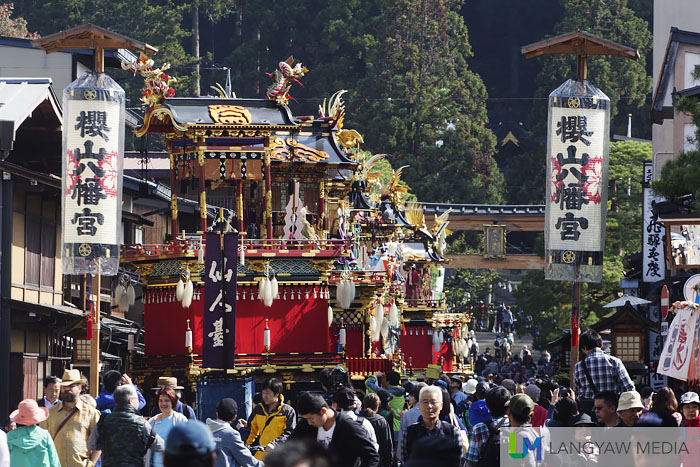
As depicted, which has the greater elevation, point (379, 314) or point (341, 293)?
point (341, 293)

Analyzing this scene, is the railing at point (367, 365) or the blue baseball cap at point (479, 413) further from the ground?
the blue baseball cap at point (479, 413)

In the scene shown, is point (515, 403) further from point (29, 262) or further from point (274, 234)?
point (274, 234)

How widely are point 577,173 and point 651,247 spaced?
14504 millimetres

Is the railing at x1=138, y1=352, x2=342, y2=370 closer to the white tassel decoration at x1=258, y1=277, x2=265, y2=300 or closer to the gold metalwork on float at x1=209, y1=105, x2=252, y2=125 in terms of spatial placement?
the white tassel decoration at x1=258, y1=277, x2=265, y2=300

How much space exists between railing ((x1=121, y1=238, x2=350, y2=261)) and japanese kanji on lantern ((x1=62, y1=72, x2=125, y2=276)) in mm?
7339

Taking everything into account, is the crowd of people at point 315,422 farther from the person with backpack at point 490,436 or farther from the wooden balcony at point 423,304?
the wooden balcony at point 423,304

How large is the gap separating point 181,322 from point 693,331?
1573 centimetres

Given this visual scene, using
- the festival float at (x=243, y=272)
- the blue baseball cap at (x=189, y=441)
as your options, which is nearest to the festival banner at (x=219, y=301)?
the festival float at (x=243, y=272)

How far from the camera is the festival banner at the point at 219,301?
29344mm

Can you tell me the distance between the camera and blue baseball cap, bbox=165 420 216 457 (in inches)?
273

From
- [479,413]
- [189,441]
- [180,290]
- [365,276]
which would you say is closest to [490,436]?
[479,413]

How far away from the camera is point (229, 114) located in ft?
111

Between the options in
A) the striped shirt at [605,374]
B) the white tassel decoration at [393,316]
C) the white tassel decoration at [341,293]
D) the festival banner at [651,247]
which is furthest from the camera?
the white tassel decoration at [393,316]

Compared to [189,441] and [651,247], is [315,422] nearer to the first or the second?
[189,441]
